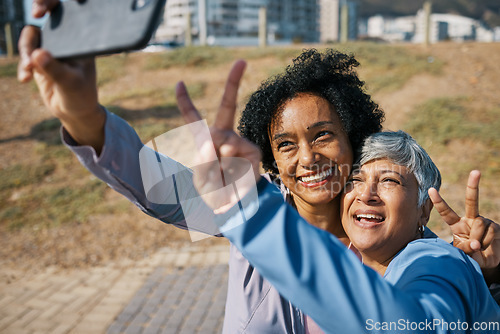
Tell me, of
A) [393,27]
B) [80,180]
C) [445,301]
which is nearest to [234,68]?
[445,301]

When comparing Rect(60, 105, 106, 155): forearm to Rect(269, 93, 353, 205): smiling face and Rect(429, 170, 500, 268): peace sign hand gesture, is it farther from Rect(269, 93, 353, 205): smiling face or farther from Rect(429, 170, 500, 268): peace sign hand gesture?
Rect(429, 170, 500, 268): peace sign hand gesture

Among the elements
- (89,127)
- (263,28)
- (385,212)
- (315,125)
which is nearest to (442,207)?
(385,212)

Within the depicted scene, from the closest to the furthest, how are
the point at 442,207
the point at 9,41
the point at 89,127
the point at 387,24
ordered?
the point at 89,127, the point at 442,207, the point at 9,41, the point at 387,24

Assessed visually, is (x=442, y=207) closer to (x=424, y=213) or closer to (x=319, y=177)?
(x=424, y=213)

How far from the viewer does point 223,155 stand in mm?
930

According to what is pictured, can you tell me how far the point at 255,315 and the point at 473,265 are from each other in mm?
819

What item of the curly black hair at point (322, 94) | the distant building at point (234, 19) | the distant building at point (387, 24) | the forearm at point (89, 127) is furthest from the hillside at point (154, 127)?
the distant building at point (387, 24)

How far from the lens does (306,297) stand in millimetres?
920

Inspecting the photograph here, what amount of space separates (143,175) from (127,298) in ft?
12.5

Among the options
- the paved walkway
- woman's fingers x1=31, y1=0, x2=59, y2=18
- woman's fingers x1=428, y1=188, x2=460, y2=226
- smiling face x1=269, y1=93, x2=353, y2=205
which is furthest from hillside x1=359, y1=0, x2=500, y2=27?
woman's fingers x1=31, y1=0, x2=59, y2=18

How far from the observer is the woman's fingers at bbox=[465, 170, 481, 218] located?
1339 millimetres

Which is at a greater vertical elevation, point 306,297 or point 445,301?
point 306,297

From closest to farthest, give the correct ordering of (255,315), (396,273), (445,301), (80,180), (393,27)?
(445,301), (396,273), (255,315), (80,180), (393,27)

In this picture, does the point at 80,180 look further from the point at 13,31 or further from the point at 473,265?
the point at 13,31
